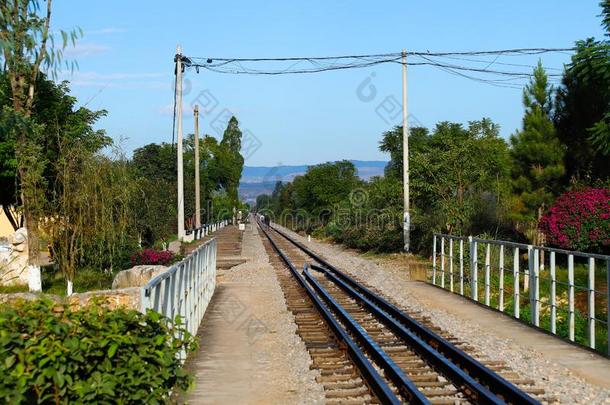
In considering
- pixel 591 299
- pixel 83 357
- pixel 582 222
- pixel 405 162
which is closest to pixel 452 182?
pixel 405 162

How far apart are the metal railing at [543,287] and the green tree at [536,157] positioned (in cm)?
164

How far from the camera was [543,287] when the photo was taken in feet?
75.2

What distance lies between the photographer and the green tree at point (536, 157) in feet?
89.9

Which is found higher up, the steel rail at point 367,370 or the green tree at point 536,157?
the green tree at point 536,157

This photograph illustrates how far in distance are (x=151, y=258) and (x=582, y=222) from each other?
42.2 feet

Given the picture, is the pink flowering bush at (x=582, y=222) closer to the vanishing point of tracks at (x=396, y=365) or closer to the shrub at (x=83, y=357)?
the vanishing point of tracks at (x=396, y=365)

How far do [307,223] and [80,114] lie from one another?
59.7 meters

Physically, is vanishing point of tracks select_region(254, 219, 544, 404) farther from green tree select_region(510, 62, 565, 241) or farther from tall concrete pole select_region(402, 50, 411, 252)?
tall concrete pole select_region(402, 50, 411, 252)

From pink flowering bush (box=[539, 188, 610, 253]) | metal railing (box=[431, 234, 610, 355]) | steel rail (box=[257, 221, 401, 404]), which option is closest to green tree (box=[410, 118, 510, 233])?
Answer: metal railing (box=[431, 234, 610, 355])

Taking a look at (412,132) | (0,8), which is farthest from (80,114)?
(412,132)

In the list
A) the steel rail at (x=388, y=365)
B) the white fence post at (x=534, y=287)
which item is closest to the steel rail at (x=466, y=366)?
the steel rail at (x=388, y=365)

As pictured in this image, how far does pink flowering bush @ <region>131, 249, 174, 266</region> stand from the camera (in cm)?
2427

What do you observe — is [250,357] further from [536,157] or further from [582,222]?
[536,157]

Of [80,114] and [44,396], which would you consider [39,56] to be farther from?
[80,114]
